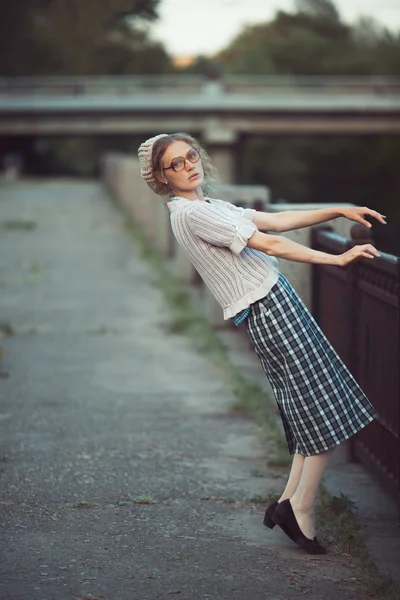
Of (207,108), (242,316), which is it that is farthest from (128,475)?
(207,108)

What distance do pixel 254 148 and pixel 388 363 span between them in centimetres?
7118

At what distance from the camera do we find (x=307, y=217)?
4.68 m

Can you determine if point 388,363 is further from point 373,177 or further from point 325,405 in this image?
point 373,177

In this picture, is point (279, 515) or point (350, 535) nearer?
point (279, 515)

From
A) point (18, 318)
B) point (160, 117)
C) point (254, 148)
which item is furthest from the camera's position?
point (254, 148)

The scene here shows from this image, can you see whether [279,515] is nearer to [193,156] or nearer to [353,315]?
[193,156]

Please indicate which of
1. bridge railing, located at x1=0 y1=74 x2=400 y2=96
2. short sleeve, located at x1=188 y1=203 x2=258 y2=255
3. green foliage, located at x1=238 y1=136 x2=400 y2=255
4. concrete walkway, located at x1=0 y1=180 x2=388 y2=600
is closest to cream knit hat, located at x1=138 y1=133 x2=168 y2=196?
short sleeve, located at x1=188 y1=203 x2=258 y2=255

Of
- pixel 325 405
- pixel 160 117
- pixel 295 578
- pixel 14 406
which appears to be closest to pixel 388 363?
pixel 325 405

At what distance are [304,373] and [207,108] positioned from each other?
56554mm

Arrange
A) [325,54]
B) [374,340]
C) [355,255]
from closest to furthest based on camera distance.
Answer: [355,255] < [374,340] < [325,54]

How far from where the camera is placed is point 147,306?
12.9 meters

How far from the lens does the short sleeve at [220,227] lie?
454 centimetres

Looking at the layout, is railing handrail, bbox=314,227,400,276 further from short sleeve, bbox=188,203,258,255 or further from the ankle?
the ankle

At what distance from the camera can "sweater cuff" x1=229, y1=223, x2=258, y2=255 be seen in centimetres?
453
